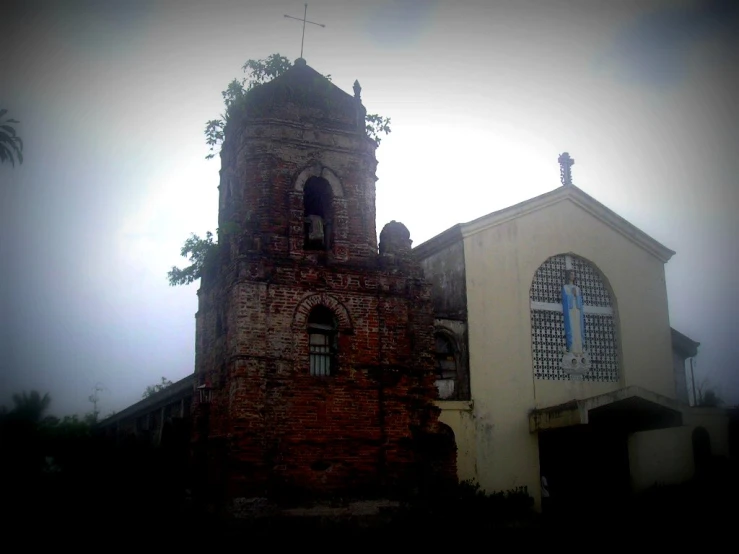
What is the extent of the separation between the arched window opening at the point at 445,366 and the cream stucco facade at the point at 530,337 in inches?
17.3

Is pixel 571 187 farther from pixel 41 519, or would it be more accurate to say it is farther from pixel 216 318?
pixel 41 519

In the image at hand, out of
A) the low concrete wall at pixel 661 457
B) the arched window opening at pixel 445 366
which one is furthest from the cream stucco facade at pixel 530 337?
the arched window opening at pixel 445 366

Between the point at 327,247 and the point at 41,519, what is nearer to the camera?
the point at 41,519

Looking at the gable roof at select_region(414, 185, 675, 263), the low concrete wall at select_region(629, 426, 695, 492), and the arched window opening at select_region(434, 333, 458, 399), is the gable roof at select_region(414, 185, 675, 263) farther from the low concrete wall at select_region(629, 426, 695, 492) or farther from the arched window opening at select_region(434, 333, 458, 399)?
the low concrete wall at select_region(629, 426, 695, 492)

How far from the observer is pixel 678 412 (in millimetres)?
19266

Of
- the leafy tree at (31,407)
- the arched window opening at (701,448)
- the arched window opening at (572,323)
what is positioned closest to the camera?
the leafy tree at (31,407)

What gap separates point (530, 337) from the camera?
830 inches

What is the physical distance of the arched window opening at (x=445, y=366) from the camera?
20.1m

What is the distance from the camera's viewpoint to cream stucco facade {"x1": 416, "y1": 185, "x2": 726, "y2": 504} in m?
19.7

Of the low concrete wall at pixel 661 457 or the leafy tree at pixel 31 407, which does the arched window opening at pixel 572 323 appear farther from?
the leafy tree at pixel 31 407

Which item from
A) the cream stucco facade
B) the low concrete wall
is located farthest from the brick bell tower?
the low concrete wall

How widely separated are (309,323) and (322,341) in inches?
18.4

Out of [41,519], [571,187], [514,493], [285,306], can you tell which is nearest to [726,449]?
[514,493]

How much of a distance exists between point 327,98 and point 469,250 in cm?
583
